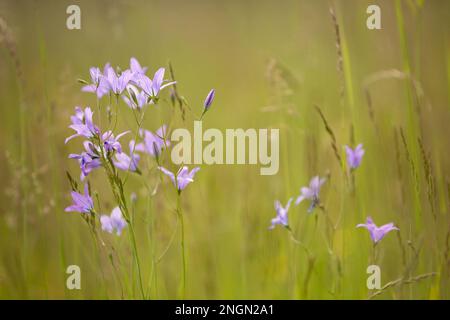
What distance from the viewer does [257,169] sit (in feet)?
5.94

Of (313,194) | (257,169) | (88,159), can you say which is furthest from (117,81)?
(257,169)

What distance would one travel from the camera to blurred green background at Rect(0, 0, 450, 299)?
1447 millimetres

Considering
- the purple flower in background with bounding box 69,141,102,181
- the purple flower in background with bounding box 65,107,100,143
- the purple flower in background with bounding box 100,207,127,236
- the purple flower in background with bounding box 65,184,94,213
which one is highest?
the purple flower in background with bounding box 65,107,100,143

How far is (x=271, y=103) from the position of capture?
81.7 inches

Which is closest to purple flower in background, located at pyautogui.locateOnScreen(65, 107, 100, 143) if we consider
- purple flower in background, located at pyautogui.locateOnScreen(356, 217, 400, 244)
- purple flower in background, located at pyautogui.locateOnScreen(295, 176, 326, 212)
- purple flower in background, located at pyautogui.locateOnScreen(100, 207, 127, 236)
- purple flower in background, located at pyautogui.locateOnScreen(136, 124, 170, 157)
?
purple flower in background, located at pyautogui.locateOnScreen(136, 124, 170, 157)

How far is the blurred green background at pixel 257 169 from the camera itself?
145 centimetres

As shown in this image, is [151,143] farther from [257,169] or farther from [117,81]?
[257,169]

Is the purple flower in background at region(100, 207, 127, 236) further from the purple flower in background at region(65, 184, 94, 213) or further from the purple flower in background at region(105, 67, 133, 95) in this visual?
the purple flower in background at region(105, 67, 133, 95)

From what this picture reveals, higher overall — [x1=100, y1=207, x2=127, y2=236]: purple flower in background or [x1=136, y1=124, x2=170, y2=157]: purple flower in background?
[x1=136, y1=124, x2=170, y2=157]: purple flower in background

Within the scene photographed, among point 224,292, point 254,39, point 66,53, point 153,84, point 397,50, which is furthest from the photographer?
point 254,39

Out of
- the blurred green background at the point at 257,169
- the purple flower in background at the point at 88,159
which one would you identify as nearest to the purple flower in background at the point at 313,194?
the blurred green background at the point at 257,169
